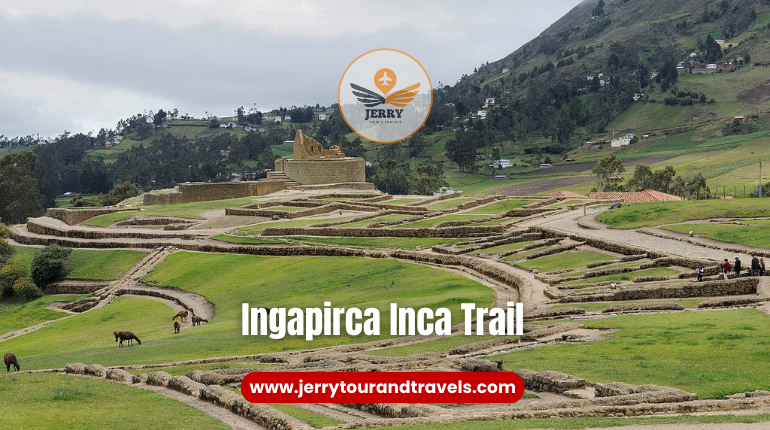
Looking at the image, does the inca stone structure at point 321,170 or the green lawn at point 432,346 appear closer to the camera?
the green lawn at point 432,346

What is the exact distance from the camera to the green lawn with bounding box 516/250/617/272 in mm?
34406

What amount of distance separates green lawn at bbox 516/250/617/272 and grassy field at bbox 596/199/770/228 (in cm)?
745

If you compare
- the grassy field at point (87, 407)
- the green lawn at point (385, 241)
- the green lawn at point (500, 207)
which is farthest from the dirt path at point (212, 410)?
the green lawn at point (500, 207)

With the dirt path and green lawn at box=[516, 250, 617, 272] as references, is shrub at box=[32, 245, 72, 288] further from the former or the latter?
the dirt path

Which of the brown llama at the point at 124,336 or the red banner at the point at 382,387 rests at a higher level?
the red banner at the point at 382,387

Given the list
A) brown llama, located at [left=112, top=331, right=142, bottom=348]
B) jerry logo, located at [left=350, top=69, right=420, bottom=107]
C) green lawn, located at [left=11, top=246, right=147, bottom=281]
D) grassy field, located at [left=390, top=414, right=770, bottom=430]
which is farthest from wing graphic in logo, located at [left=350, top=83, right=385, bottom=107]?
grassy field, located at [left=390, top=414, right=770, bottom=430]

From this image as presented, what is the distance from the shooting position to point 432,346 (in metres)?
22.0

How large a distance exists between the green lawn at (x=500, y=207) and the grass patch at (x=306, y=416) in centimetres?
4254

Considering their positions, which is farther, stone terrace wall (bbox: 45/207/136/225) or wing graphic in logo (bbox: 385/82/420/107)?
stone terrace wall (bbox: 45/207/136/225)

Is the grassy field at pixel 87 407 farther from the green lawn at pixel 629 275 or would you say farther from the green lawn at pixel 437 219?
the green lawn at pixel 437 219

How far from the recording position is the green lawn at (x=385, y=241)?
44.5 meters

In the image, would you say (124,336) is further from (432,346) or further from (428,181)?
(428,181)

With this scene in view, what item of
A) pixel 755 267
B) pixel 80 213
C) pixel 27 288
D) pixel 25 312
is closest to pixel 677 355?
pixel 755 267

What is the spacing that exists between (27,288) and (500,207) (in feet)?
101
